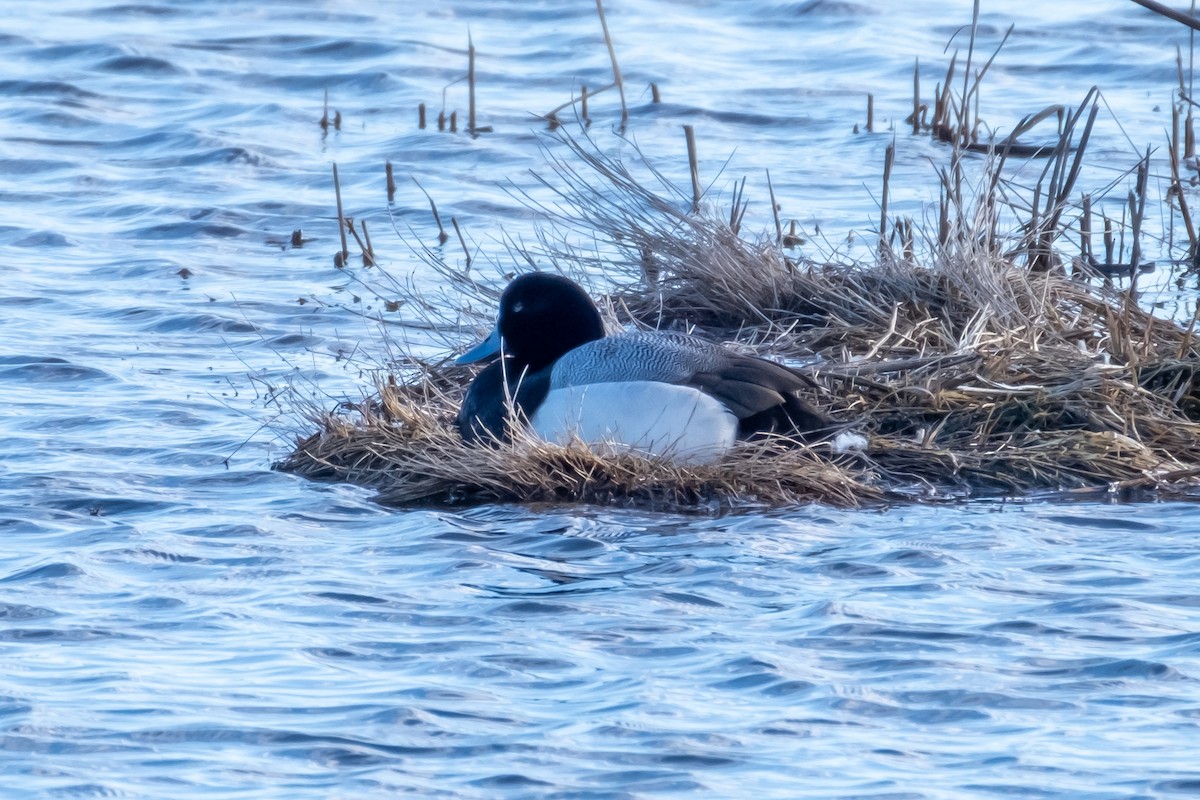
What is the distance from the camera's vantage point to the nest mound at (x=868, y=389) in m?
6.43

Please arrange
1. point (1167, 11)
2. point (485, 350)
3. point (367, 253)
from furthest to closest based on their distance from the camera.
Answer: point (367, 253) < point (485, 350) < point (1167, 11)

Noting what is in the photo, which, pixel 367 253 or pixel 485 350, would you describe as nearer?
pixel 485 350

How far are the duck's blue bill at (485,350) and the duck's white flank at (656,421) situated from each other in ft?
2.68

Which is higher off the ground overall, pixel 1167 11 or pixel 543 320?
pixel 1167 11

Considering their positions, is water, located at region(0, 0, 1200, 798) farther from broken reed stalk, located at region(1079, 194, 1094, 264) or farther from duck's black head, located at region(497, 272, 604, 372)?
broken reed stalk, located at region(1079, 194, 1094, 264)

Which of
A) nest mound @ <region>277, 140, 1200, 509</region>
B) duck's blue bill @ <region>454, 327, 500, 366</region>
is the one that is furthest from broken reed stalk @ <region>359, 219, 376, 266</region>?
duck's blue bill @ <region>454, 327, 500, 366</region>

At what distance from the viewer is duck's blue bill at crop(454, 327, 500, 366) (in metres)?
7.28

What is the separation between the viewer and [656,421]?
648 cm

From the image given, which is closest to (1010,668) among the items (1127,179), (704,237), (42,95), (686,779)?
(686,779)

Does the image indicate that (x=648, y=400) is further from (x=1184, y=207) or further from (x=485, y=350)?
(x=1184, y=207)

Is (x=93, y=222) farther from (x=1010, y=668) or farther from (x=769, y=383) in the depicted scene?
(x=1010, y=668)

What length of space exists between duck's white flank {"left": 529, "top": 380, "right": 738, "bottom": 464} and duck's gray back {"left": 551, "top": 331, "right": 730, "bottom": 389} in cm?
5

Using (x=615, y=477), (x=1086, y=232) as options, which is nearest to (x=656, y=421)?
(x=615, y=477)

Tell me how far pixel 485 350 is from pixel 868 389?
1.43 meters
